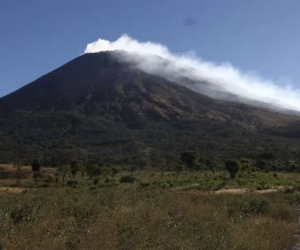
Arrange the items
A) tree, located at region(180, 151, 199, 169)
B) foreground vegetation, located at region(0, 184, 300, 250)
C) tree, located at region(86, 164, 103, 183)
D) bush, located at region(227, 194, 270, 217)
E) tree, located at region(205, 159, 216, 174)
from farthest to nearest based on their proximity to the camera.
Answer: tree, located at region(180, 151, 199, 169)
tree, located at region(205, 159, 216, 174)
tree, located at region(86, 164, 103, 183)
bush, located at region(227, 194, 270, 217)
foreground vegetation, located at region(0, 184, 300, 250)

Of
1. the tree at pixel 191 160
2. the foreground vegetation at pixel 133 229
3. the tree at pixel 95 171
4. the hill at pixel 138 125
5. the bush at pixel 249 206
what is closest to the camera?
the foreground vegetation at pixel 133 229

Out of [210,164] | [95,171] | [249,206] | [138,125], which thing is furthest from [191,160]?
[138,125]

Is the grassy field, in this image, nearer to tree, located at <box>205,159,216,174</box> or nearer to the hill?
tree, located at <box>205,159,216,174</box>

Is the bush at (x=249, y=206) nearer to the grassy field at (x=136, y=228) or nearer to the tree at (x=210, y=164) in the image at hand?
the grassy field at (x=136, y=228)

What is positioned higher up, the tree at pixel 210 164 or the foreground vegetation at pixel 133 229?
the foreground vegetation at pixel 133 229

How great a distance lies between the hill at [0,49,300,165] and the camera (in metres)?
107

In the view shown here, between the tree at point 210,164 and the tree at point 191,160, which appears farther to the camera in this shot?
the tree at point 191,160

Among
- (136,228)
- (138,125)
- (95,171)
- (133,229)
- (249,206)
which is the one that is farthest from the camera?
(138,125)

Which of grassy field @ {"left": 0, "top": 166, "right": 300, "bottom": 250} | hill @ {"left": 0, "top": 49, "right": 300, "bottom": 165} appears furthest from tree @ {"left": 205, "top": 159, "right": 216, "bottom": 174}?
grassy field @ {"left": 0, "top": 166, "right": 300, "bottom": 250}

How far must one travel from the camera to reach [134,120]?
15500 cm

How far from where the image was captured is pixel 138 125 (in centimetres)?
14850

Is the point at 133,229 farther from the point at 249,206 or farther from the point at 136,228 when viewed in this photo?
the point at 249,206

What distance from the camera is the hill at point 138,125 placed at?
10662cm

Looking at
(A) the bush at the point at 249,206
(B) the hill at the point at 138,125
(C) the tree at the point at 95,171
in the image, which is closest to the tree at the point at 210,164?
(B) the hill at the point at 138,125
